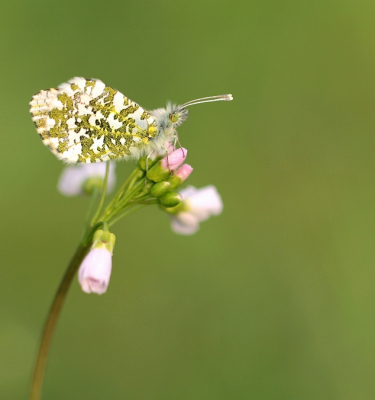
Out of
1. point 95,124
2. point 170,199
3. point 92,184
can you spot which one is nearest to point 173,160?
point 170,199

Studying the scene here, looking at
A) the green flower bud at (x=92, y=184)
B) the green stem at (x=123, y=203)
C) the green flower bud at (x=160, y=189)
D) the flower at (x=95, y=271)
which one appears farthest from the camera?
the green flower bud at (x=92, y=184)

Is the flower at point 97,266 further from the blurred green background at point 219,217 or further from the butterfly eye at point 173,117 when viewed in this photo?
the blurred green background at point 219,217

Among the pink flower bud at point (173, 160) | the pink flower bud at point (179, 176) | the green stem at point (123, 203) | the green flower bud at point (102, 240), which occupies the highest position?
the pink flower bud at point (173, 160)

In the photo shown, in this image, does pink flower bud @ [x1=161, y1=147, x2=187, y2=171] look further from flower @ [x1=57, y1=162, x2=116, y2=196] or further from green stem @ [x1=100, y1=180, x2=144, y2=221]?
flower @ [x1=57, y1=162, x2=116, y2=196]

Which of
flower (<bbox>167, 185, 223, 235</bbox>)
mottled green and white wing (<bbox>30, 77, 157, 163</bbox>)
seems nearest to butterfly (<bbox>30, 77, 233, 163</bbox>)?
mottled green and white wing (<bbox>30, 77, 157, 163</bbox>)

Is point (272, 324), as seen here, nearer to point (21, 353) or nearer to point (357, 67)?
point (21, 353)

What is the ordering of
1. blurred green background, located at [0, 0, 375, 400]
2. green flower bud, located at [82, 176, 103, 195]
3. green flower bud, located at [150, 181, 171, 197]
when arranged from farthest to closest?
blurred green background, located at [0, 0, 375, 400]
green flower bud, located at [82, 176, 103, 195]
green flower bud, located at [150, 181, 171, 197]

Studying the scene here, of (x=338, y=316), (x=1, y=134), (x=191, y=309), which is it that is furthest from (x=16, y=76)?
(x=338, y=316)

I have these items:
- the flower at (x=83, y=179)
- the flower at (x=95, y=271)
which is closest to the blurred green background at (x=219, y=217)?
the flower at (x=83, y=179)
